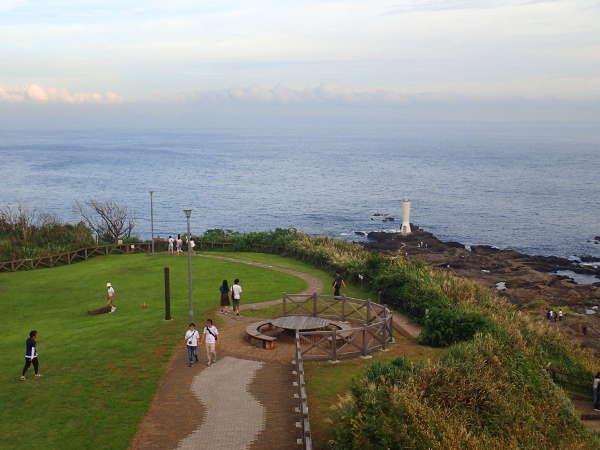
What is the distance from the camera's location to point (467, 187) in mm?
128875

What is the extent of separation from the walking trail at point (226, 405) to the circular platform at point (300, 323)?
83cm

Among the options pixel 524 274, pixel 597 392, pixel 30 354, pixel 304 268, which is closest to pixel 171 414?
pixel 30 354

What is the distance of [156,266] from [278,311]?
13715 millimetres

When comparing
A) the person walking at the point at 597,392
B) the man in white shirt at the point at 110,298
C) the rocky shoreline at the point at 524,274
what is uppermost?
the man in white shirt at the point at 110,298

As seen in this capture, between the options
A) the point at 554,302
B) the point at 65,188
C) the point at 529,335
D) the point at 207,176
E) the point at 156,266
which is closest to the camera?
the point at 529,335

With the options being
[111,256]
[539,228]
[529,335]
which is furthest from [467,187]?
[529,335]

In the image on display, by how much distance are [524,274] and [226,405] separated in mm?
40441

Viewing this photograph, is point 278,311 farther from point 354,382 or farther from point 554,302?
point 554,302

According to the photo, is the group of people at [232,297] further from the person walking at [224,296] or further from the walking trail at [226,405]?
the walking trail at [226,405]

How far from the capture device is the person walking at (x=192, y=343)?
62.6 ft

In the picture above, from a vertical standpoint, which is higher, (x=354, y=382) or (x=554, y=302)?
(x=354, y=382)

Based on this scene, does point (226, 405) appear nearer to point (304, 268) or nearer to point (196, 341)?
point (196, 341)

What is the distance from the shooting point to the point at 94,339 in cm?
2262

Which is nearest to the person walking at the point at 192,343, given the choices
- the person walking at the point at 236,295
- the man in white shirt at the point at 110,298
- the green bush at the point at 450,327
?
the person walking at the point at 236,295
